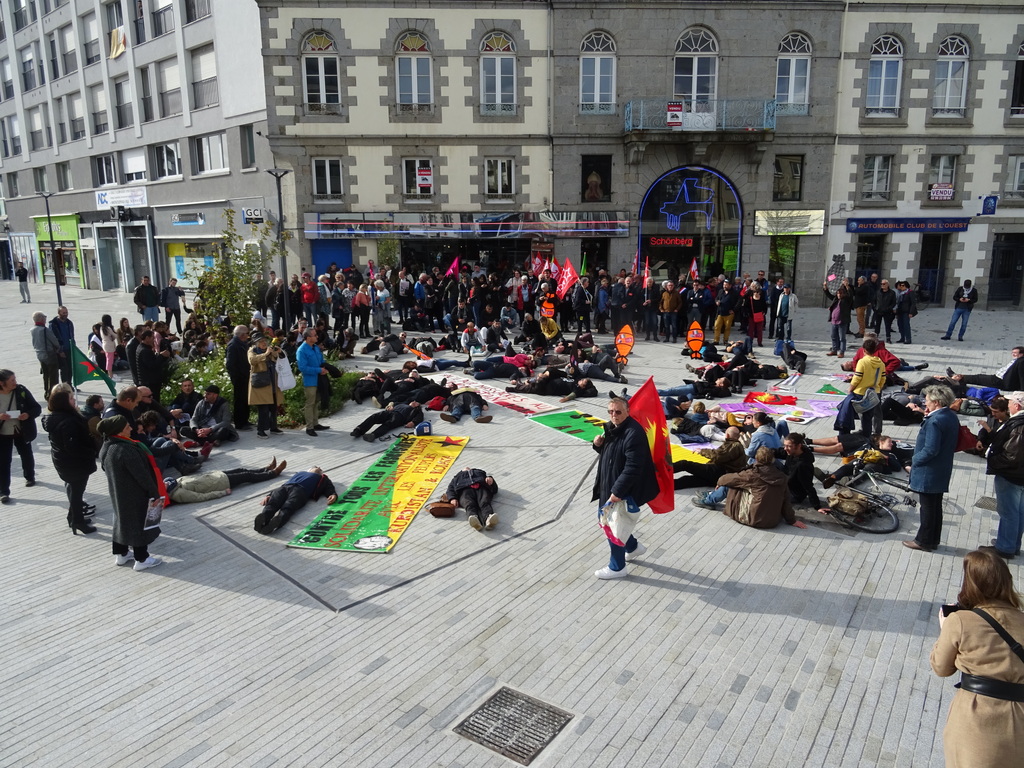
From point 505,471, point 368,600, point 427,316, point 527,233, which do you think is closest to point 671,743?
point 368,600

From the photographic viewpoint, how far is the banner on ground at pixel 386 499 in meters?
8.12

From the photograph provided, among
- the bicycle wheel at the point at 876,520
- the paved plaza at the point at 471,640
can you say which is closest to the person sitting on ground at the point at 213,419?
the paved plaza at the point at 471,640

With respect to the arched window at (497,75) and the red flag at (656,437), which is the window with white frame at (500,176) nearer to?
the arched window at (497,75)

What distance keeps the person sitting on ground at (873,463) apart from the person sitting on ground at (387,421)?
6579 millimetres

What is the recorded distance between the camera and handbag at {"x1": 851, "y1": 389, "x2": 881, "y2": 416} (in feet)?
34.7

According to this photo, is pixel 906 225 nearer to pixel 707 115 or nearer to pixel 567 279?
pixel 707 115

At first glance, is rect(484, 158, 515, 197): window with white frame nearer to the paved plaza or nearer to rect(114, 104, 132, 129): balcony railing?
the paved plaza

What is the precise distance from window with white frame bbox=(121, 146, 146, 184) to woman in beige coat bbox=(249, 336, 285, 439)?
27353 mm

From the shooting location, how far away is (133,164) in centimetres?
3450

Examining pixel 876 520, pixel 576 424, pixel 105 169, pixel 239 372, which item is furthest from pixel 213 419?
pixel 105 169

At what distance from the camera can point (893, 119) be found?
2559cm

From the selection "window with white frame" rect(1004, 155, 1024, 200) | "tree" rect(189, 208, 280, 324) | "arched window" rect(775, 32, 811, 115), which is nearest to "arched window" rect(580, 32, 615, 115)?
"arched window" rect(775, 32, 811, 115)

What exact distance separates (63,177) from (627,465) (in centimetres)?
4510

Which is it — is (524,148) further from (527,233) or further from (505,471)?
(505,471)
